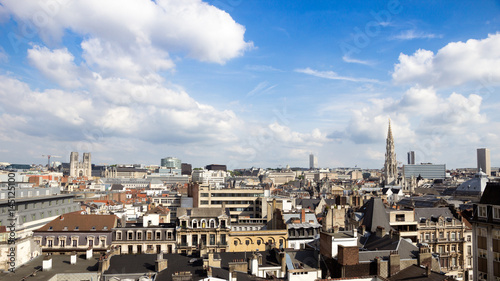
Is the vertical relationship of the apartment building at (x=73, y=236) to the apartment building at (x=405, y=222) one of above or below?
below

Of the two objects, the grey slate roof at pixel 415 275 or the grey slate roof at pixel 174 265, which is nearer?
the grey slate roof at pixel 415 275

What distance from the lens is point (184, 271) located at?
37.6 m

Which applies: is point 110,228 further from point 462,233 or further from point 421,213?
point 462,233

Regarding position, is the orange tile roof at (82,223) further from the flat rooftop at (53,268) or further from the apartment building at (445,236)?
the apartment building at (445,236)

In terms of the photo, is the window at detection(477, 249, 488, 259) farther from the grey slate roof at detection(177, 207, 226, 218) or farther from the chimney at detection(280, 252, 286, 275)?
the grey slate roof at detection(177, 207, 226, 218)

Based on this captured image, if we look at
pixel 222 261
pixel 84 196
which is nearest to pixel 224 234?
pixel 222 261

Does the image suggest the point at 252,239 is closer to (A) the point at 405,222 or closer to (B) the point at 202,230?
(B) the point at 202,230

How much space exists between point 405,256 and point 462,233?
34.8 metres

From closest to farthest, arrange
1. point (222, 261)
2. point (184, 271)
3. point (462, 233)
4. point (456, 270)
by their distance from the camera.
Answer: point (184, 271), point (222, 261), point (456, 270), point (462, 233)

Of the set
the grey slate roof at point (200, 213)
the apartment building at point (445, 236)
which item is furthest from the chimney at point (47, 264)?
the apartment building at point (445, 236)

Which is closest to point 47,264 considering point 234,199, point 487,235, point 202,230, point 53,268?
point 53,268

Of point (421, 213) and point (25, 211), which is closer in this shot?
point (421, 213)

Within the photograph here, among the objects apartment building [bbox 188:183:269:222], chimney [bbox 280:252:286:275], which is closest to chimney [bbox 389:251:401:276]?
chimney [bbox 280:252:286:275]

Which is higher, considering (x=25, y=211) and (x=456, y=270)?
(x=25, y=211)
